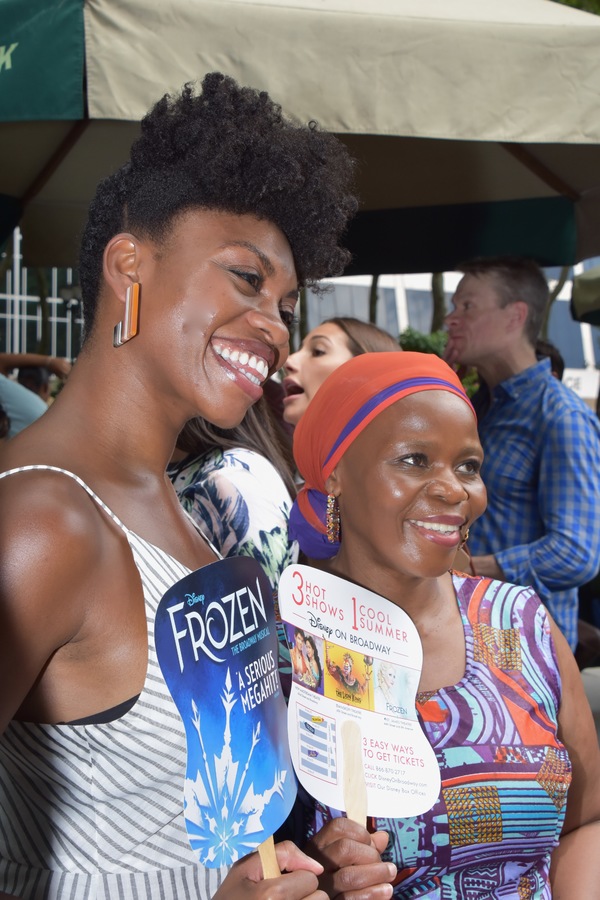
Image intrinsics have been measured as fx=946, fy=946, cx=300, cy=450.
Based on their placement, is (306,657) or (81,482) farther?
(306,657)

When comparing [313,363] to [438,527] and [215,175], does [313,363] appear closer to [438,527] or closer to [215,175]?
[438,527]

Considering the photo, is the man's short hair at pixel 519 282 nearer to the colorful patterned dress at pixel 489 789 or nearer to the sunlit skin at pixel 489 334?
the sunlit skin at pixel 489 334

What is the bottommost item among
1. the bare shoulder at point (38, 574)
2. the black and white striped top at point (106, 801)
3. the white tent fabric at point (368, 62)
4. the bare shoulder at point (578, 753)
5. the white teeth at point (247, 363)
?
the bare shoulder at point (578, 753)

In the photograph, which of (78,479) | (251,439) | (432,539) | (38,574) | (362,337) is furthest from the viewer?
(362,337)

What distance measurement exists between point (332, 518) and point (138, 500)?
713 mm

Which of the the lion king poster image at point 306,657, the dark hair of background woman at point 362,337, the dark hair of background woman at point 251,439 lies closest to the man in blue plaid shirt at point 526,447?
the dark hair of background woman at point 362,337

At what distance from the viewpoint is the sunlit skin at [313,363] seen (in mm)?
3699

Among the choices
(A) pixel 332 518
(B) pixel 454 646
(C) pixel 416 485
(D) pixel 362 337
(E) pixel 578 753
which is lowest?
(E) pixel 578 753

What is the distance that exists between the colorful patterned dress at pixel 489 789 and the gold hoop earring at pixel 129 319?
3.07 feet

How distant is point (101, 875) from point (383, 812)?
1.50 ft

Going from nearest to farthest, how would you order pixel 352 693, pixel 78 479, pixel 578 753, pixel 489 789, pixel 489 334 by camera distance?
1. pixel 78 479
2. pixel 352 693
3. pixel 489 789
4. pixel 578 753
5. pixel 489 334

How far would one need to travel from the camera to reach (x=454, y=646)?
2.00m

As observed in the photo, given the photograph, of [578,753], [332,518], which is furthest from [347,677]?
[578,753]

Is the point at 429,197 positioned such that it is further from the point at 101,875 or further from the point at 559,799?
the point at 101,875
